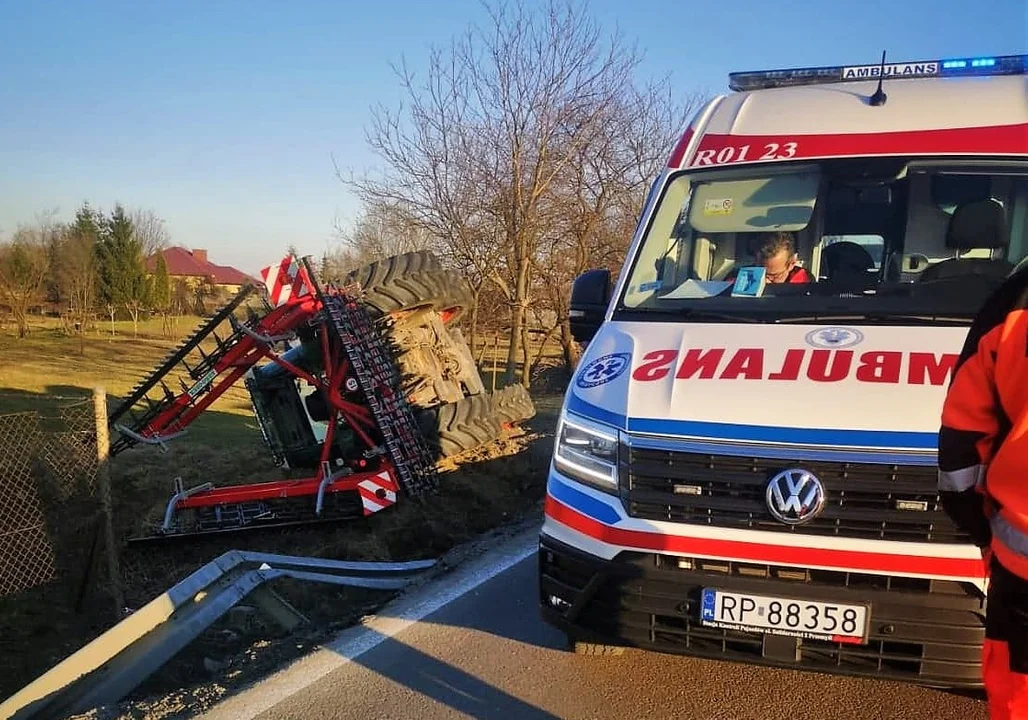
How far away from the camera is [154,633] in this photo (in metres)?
4.64

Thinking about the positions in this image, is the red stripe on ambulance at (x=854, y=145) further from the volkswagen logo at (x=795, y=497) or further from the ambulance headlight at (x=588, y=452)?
the volkswagen logo at (x=795, y=497)

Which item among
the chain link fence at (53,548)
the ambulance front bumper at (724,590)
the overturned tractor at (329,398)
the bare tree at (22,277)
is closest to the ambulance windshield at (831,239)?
the ambulance front bumper at (724,590)

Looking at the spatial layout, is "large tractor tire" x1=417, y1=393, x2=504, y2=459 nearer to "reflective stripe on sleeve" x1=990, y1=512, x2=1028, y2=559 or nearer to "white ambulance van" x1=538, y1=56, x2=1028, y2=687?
"white ambulance van" x1=538, y1=56, x2=1028, y2=687

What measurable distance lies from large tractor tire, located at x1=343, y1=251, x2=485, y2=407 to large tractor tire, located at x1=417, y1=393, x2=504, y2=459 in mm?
377

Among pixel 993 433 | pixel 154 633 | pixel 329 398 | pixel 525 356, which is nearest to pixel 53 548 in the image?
pixel 329 398

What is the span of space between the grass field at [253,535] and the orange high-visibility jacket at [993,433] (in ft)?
10.9

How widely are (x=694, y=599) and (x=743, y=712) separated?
2.52 feet

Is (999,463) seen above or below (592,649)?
above

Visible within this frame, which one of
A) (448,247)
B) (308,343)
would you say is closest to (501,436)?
(308,343)

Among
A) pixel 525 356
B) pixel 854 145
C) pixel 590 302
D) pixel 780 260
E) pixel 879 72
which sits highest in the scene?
pixel 879 72

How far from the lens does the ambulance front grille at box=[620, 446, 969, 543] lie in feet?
10.2

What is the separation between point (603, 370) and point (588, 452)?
0.41m

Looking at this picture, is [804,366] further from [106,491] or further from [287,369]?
[287,369]

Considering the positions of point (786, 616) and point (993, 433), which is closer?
point (993, 433)
